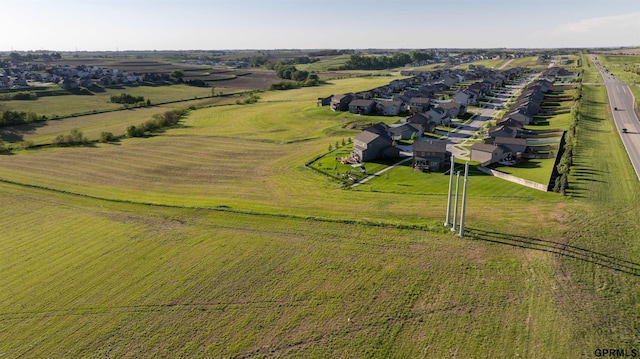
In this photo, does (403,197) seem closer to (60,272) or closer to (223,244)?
(223,244)

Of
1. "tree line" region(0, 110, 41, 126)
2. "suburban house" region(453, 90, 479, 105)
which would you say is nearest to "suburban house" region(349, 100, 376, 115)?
"suburban house" region(453, 90, 479, 105)

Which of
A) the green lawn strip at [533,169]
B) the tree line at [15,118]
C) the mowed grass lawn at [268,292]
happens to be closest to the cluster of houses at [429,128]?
the green lawn strip at [533,169]

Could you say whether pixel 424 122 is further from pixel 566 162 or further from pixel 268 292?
pixel 268 292

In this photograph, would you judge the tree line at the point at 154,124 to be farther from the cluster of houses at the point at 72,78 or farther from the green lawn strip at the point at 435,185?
the cluster of houses at the point at 72,78

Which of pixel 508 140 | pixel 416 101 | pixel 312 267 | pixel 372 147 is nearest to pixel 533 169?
pixel 508 140

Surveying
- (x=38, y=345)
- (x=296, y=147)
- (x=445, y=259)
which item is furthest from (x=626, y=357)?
(x=296, y=147)
